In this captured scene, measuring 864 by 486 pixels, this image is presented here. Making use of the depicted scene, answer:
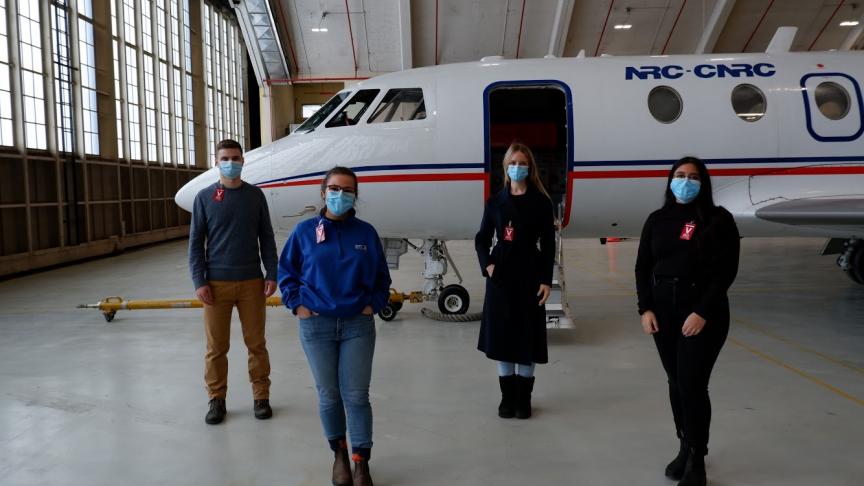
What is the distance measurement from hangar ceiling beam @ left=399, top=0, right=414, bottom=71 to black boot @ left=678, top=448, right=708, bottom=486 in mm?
19485

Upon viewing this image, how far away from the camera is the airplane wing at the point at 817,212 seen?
22.5ft

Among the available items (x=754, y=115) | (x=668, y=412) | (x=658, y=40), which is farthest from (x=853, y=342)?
(x=658, y=40)

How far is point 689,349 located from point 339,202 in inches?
85.7

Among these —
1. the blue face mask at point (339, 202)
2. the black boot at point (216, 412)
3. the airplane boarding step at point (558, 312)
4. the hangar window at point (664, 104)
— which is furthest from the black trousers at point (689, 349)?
the hangar window at point (664, 104)

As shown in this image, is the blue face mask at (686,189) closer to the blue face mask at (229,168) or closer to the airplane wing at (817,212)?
the blue face mask at (229,168)

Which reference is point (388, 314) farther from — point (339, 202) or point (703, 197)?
point (703, 197)

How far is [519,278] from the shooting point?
16.2 ft

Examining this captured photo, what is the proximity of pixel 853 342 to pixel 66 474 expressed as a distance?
26.2ft

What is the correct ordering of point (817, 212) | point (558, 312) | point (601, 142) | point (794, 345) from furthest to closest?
point (601, 142) → point (794, 345) → point (558, 312) → point (817, 212)

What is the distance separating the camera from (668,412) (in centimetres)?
526

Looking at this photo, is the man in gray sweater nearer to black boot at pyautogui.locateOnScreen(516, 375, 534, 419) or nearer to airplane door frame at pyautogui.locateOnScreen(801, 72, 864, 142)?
black boot at pyautogui.locateOnScreen(516, 375, 534, 419)

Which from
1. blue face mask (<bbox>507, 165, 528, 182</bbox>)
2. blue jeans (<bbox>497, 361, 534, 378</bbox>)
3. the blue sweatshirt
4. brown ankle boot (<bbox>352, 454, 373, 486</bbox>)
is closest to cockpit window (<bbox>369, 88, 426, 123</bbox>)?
blue face mask (<bbox>507, 165, 528, 182</bbox>)

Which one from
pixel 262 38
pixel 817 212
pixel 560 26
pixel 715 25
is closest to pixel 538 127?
pixel 817 212

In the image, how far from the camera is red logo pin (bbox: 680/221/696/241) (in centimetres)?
372
